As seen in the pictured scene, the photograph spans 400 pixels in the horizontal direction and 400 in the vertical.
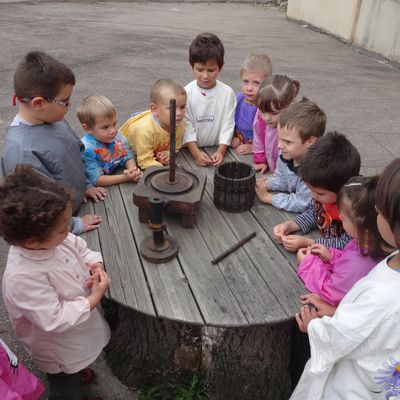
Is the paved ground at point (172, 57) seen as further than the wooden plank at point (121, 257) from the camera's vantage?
Yes

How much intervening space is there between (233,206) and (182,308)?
78 cm

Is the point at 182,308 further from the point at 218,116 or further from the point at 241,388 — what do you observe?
the point at 218,116

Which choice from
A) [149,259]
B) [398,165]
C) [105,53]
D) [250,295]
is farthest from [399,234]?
[105,53]

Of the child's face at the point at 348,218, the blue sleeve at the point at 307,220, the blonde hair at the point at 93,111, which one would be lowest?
the blue sleeve at the point at 307,220

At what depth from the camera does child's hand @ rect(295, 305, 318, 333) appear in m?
1.76

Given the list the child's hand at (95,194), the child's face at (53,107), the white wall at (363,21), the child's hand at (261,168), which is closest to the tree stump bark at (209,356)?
the child's hand at (95,194)

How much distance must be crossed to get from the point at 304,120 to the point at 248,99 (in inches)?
39.1

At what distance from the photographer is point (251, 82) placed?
10.6 feet

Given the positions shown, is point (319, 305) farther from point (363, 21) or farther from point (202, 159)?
point (363, 21)

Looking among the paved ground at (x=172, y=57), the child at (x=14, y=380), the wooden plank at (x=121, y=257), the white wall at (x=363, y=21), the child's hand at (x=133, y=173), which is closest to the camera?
the child at (x=14, y=380)

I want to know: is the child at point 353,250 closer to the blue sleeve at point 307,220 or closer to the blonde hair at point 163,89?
the blue sleeve at point 307,220

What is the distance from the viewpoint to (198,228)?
2305 mm

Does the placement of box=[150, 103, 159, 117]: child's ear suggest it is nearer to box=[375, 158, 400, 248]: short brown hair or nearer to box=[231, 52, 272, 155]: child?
box=[231, 52, 272, 155]: child

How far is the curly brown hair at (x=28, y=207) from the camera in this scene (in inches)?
60.3
